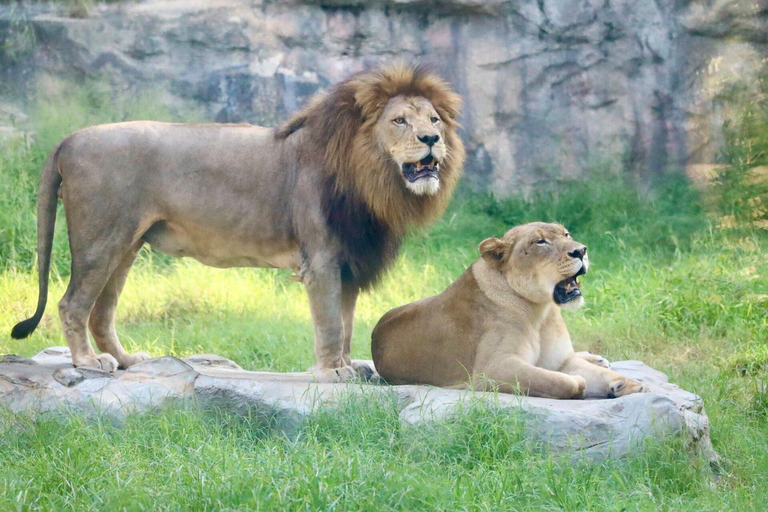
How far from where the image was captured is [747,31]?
959 cm

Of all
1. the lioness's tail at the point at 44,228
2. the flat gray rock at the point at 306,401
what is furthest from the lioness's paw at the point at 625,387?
the lioness's tail at the point at 44,228

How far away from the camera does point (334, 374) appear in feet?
16.3

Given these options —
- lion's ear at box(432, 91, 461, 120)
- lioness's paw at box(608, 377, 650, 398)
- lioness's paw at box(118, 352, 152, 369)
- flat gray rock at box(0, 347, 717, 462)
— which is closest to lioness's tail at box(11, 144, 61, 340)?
flat gray rock at box(0, 347, 717, 462)

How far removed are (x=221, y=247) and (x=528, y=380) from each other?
1798 millimetres

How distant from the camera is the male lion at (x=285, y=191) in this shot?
5031 millimetres

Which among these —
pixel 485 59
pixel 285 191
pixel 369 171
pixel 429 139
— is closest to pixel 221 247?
pixel 285 191

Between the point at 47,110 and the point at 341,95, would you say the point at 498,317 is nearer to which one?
the point at 341,95

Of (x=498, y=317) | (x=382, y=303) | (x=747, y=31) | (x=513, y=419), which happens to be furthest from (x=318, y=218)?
(x=747, y=31)

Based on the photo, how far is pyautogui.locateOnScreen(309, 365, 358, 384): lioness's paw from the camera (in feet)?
16.2

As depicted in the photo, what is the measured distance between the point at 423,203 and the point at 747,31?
578 centimetres

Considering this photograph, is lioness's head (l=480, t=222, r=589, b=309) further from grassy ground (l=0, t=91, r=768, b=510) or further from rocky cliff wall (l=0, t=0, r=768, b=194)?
rocky cliff wall (l=0, t=0, r=768, b=194)

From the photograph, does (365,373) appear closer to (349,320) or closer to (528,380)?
(349,320)

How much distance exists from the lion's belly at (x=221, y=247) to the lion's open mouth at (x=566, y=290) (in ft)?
4.41

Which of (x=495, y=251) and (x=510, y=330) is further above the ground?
(x=495, y=251)
